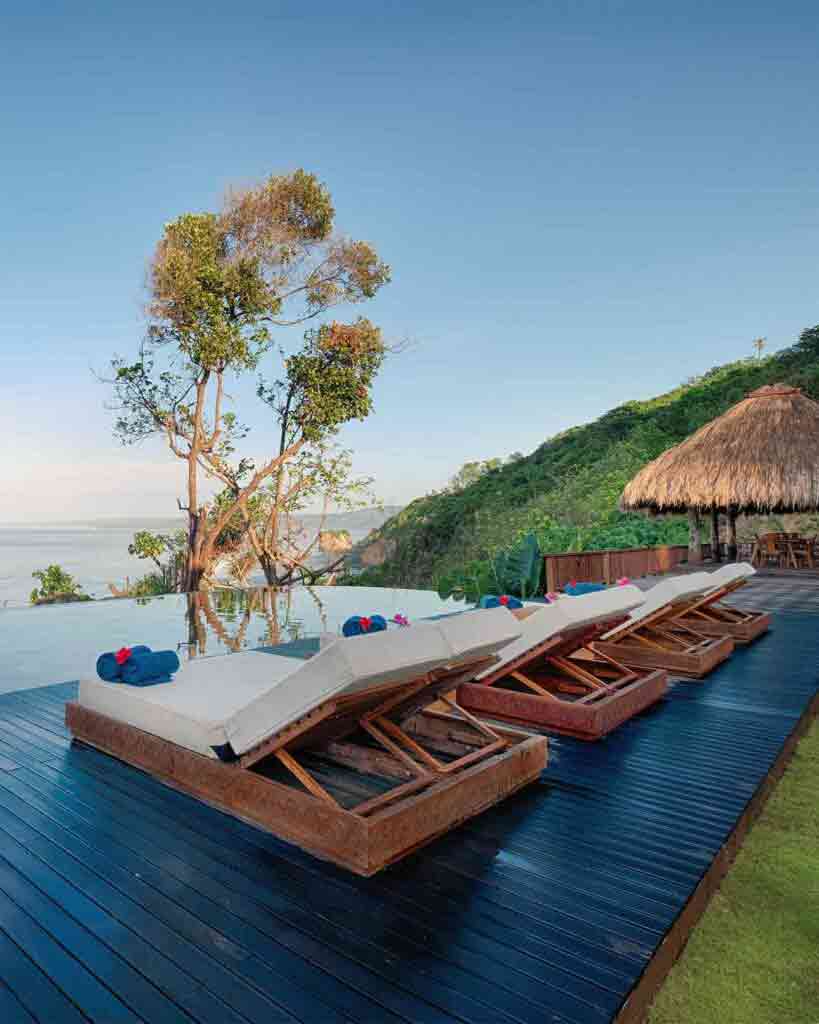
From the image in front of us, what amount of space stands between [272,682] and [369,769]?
2.99ft

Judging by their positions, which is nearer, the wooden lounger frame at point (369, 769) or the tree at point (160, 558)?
the wooden lounger frame at point (369, 769)

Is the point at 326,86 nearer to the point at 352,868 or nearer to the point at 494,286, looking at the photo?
the point at 494,286

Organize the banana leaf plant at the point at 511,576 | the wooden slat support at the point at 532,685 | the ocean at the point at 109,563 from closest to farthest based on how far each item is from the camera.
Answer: the wooden slat support at the point at 532,685
the banana leaf plant at the point at 511,576
the ocean at the point at 109,563

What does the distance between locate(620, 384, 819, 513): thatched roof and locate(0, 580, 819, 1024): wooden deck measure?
919 cm

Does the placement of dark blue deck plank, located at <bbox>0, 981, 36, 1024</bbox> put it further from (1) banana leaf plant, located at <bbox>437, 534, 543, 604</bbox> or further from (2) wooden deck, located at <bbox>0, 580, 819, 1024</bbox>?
(1) banana leaf plant, located at <bbox>437, 534, 543, 604</bbox>

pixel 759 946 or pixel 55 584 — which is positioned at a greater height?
pixel 55 584

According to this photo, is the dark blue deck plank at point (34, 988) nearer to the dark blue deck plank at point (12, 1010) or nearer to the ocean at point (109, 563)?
the dark blue deck plank at point (12, 1010)

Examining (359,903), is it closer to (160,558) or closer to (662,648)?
(662,648)

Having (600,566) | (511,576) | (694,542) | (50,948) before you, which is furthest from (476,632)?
(694,542)

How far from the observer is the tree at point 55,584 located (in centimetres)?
1562

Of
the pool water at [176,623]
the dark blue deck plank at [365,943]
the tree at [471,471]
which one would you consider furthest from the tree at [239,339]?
the tree at [471,471]

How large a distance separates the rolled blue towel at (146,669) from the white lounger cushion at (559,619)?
1.69 metres

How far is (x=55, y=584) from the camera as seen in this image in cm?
1591

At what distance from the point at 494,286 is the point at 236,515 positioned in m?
10.3
